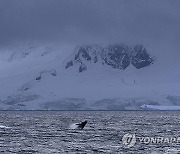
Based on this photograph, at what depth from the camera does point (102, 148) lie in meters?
88.4

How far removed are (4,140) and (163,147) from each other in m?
28.2

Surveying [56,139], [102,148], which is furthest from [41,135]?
[102,148]

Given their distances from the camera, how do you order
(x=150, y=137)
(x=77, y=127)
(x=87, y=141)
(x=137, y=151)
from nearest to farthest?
(x=137, y=151)
(x=87, y=141)
(x=150, y=137)
(x=77, y=127)

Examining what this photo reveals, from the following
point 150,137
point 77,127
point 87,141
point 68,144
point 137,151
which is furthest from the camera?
point 77,127

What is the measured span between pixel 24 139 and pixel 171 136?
84.7 ft

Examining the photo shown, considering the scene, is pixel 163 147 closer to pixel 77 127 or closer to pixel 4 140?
pixel 4 140

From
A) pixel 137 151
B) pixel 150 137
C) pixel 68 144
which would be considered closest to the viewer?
pixel 137 151

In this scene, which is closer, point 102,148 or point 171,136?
point 102,148

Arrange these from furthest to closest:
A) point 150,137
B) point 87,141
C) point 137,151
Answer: point 150,137, point 87,141, point 137,151

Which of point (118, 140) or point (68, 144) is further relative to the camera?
point (118, 140)

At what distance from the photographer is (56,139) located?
344 ft

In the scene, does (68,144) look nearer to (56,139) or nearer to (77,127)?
(56,139)

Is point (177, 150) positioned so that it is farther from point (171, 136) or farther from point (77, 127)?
point (77, 127)

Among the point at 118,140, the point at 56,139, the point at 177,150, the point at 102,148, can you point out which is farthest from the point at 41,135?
the point at 177,150
